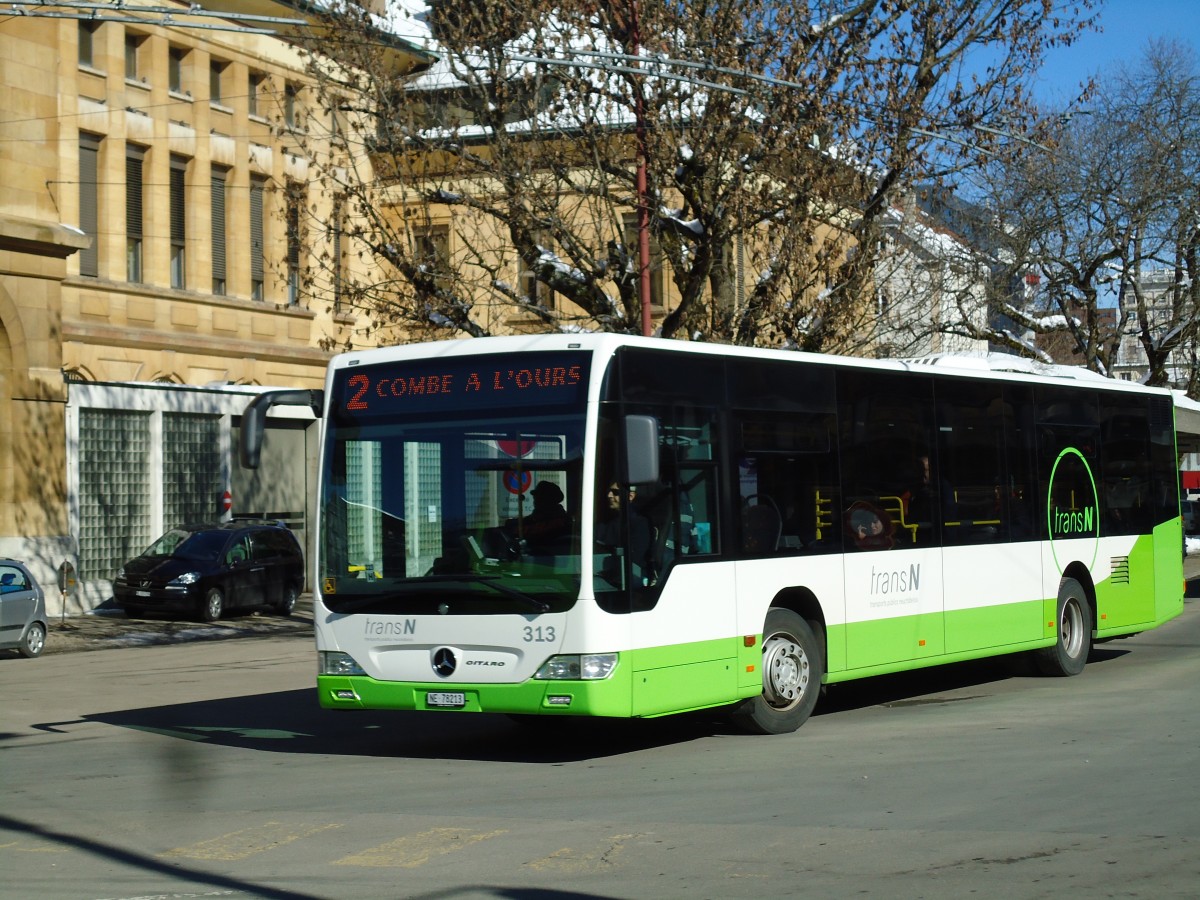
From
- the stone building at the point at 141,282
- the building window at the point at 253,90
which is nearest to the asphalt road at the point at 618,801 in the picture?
the stone building at the point at 141,282

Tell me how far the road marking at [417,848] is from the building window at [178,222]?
1358 inches

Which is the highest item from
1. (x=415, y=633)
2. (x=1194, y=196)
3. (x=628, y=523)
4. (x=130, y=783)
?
(x=1194, y=196)

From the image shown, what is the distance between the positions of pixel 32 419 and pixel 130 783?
72.9 feet

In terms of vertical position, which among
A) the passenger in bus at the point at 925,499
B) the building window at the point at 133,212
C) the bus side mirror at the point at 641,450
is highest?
the building window at the point at 133,212

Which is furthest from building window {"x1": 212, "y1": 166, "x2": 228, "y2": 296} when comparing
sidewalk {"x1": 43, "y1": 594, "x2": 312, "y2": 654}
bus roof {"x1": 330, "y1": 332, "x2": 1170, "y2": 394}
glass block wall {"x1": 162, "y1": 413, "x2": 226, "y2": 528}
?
bus roof {"x1": 330, "y1": 332, "x2": 1170, "y2": 394}

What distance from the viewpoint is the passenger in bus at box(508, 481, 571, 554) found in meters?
10.7

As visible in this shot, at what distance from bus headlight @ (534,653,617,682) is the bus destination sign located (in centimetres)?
165

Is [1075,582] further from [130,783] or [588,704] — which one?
[130,783]

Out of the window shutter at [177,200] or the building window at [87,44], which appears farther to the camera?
the window shutter at [177,200]

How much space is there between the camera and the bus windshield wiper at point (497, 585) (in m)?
10.7

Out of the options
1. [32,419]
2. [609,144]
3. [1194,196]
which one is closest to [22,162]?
[32,419]

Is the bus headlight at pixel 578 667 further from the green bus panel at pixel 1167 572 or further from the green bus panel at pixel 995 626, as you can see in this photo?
the green bus panel at pixel 1167 572

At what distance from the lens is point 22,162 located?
31.4 m

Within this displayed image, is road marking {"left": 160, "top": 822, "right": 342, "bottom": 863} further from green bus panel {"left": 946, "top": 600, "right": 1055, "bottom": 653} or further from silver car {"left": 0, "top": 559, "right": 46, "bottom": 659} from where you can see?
silver car {"left": 0, "top": 559, "right": 46, "bottom": 659}
